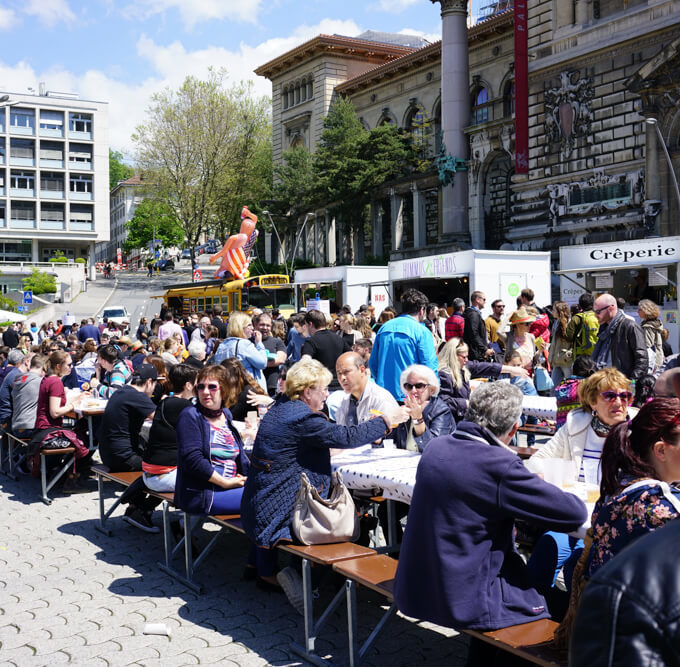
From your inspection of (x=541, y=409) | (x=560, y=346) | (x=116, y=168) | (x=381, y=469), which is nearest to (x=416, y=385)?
(x=381, y=469)

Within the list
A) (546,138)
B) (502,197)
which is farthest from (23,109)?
(546,138)

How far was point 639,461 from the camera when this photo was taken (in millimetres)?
3137

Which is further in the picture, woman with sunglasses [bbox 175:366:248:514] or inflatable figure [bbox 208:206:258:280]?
inflatable figure [bbox 208:206:258:280]

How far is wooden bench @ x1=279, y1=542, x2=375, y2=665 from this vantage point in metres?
4.92

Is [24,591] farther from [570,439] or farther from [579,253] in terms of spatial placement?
[579,253]

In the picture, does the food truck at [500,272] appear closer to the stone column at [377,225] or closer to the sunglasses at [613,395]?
the sunglasses at [613,395]

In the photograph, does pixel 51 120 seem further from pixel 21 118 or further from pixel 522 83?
pixel 522 83

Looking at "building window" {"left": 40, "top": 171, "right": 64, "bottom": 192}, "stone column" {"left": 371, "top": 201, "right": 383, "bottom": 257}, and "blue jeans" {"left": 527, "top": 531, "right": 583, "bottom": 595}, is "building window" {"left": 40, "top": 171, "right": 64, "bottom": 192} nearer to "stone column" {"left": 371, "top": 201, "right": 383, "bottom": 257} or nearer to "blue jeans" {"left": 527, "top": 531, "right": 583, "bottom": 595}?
"stone column" {"left": 371, "top": 201, "right": 383, "bottom": 257}

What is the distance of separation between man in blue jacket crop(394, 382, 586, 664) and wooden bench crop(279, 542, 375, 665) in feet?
3.89

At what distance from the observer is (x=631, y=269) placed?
20.1 metres

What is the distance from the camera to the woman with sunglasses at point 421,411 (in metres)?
5.77

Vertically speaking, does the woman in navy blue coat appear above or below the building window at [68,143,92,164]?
below

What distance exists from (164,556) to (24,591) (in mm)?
1291

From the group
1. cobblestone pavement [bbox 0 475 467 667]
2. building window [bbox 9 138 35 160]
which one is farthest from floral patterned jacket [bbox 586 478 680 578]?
building window [bbox 9 138 35 160]
